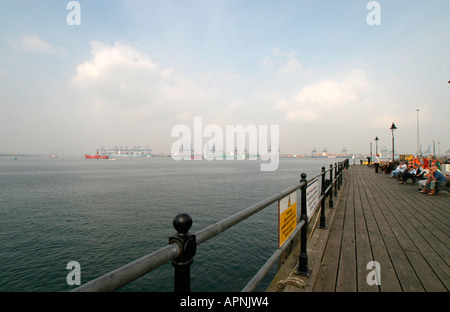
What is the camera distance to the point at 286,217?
280cm

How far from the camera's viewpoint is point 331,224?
550 cm

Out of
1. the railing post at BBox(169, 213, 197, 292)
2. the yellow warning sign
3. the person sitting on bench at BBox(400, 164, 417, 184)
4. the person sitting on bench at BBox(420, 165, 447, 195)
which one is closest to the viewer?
the railing post at BBox(169, 213, 197, 292)

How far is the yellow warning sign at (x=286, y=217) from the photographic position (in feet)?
8.33

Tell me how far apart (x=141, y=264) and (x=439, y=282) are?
399 cm

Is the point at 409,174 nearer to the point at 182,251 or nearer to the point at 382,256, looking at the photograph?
the point at 382,256

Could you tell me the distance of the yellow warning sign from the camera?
2540 millimetres

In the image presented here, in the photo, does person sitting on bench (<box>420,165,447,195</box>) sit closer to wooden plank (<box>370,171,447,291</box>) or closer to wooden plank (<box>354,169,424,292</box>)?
wooden plank (<box>370,171,447,291</box>)

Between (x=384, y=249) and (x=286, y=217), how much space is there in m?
2.65

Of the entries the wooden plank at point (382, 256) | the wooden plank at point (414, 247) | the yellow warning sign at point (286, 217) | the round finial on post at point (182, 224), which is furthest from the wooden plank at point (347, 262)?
the round finial on post at point (182, 224)

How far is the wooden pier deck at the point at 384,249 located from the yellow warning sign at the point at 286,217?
751 millimetres

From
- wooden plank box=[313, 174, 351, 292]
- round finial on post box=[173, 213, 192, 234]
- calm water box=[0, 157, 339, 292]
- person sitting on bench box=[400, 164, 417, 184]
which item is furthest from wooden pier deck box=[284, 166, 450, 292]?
person sitting on bench box=[400, 164, 417, 184]

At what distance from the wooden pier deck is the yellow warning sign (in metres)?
0.75

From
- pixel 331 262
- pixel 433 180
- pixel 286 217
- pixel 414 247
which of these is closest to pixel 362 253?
pixel 331 262
